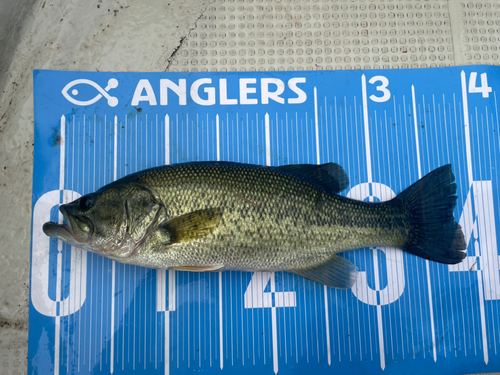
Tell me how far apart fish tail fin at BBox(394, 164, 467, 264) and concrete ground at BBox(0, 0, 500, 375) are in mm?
951

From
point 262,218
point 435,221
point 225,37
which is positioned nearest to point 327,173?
point 262,218

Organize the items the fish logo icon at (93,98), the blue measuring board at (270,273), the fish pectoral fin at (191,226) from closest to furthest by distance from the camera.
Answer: the fish pectoral fin at (191,226) < the blue measuring board at (270,273) < the fish logo icon at (93,98)

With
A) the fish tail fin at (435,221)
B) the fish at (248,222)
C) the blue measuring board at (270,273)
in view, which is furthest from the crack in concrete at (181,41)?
the fish tail fin at (435,221)

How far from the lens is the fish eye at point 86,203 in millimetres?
1692

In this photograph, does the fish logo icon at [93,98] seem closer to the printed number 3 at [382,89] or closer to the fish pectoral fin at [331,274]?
the fish pectoral fin at [331,274]

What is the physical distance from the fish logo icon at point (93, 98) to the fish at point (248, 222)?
0.72 meters

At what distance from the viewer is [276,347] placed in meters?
2.00

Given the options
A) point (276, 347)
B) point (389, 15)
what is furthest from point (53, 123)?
point (389, 15)

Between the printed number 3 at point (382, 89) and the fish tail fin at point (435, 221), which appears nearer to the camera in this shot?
the fish tail fin at point (435, 221)

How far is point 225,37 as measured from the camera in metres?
2.23

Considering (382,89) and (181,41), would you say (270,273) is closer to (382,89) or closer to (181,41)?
(382,89)

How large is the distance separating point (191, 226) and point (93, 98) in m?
1.22

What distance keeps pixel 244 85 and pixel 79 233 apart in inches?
54.8

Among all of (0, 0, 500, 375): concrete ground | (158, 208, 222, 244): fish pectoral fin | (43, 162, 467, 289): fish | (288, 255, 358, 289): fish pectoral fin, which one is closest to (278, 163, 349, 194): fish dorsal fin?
(43, 162, 467, 289): fish
